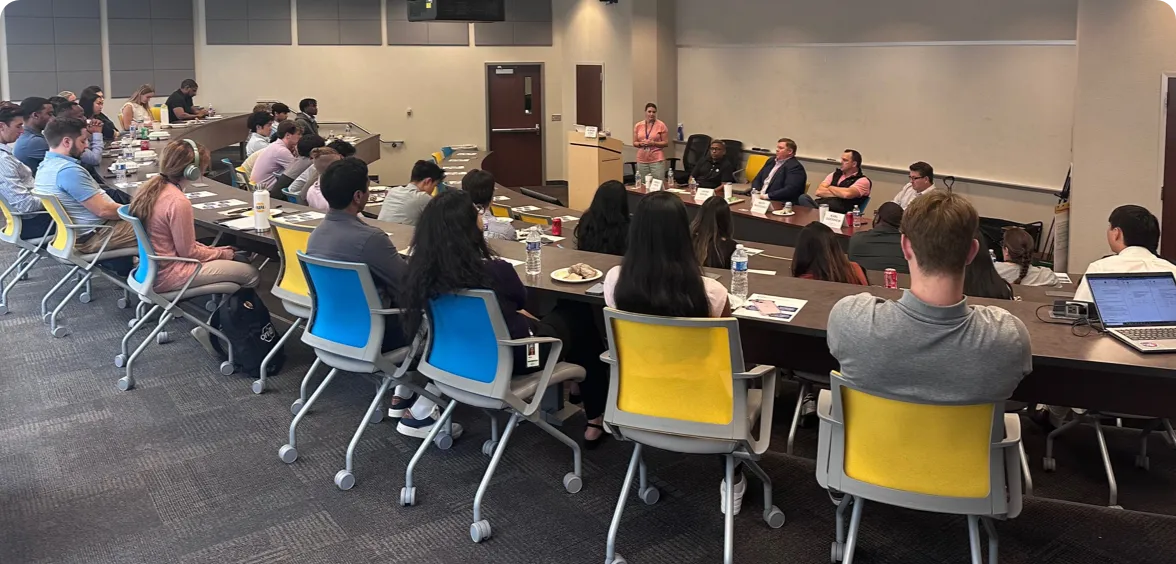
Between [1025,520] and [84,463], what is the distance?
3.68 m

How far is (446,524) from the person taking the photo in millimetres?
3400

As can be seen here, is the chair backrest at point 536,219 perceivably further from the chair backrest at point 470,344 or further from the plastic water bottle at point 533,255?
the chair backrest at point 470,344

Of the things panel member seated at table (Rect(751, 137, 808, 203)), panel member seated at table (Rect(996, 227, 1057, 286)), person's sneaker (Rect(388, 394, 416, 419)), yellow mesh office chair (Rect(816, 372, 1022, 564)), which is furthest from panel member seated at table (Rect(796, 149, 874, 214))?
yellow mesh office chair (Rect(816, 372, 1022, 564))

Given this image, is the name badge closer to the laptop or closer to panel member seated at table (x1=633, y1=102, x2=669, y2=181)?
the laptop

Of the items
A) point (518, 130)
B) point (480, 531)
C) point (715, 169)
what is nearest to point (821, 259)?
point (480, 531)

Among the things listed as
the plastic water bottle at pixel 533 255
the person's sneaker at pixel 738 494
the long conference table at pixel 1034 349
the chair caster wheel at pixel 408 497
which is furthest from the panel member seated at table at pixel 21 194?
the person's sneaker at pixel 738 494

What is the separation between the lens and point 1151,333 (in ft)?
9.36

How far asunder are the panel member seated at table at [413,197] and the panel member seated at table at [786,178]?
372cm

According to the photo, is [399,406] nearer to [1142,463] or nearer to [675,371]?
[675,371]

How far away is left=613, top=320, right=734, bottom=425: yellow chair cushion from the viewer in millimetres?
2801

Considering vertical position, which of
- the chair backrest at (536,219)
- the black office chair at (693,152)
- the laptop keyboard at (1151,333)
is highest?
the black office chair at (693,152)

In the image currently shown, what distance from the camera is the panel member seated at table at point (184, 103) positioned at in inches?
437

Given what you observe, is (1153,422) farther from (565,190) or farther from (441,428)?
(565,190)

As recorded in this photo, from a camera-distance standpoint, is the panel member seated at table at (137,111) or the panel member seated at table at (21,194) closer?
the panel member seated at table at (21,194)
